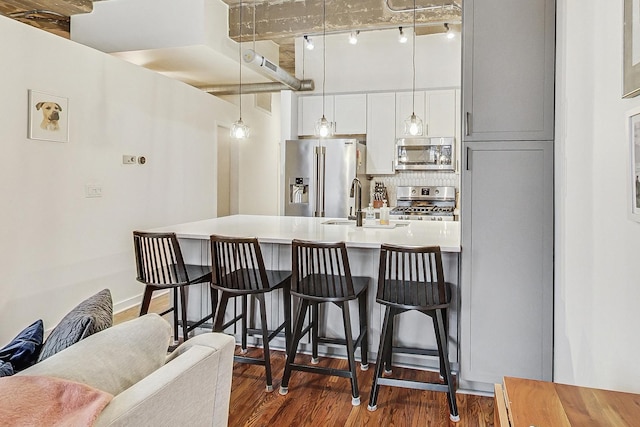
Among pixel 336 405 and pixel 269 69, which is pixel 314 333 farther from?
pixel 269 69

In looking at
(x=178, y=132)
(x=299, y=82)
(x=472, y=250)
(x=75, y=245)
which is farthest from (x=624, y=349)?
(x=299, y=82)

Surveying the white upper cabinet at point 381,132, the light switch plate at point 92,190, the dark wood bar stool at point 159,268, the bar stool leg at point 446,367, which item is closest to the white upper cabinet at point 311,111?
the white upper cabinet at point 381,132

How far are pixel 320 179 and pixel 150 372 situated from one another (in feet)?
14.3

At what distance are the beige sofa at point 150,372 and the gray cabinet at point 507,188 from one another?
1.66 metres

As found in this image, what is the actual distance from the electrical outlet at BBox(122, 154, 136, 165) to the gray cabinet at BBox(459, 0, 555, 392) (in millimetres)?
3272

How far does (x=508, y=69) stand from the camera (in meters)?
2.42

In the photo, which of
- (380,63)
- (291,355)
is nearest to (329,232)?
(291,355)

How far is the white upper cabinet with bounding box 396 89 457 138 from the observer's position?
17.9 ft

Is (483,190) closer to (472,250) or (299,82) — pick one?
(472,250)

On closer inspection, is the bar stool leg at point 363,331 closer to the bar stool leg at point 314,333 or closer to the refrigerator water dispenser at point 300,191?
the bar stool leg at point 314,333

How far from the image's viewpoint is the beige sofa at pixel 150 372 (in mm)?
1000

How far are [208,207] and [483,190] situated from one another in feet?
13.2

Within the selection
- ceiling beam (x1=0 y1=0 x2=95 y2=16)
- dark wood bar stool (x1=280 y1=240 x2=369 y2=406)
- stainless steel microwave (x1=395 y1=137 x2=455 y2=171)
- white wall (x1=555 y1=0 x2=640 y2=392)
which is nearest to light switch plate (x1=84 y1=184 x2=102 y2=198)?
ceiling beam (x1=0 y1=0 x2=95 y2=16)

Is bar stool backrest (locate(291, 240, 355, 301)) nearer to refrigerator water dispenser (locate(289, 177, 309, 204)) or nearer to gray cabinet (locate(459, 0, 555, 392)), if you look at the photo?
gray cabinet (locate(459, 0, 555, 392))
